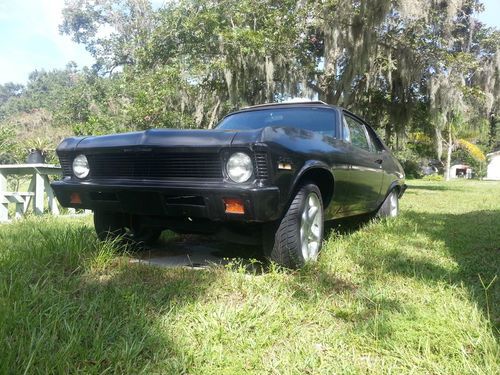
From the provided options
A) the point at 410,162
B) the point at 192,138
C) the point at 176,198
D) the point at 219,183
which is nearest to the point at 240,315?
the point at 219,183

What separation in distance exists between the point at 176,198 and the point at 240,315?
1.04 meters

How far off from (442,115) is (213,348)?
45.7 ft

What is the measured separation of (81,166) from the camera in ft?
11.5

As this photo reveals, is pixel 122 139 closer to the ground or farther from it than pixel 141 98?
closer to the ground

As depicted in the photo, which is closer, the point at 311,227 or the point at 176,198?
the point at 176,198

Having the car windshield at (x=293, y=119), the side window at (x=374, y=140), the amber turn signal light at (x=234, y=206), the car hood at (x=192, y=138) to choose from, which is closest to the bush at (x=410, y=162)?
the side window at (x=374, y=140)

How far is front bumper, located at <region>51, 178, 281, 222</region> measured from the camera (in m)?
2.80

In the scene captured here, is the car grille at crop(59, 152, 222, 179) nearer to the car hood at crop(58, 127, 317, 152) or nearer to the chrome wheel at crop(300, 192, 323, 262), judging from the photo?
the car hood at crop(58, 127, 317, 152)

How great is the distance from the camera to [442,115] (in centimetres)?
1394

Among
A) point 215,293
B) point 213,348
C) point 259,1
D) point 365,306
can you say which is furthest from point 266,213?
point 259,1

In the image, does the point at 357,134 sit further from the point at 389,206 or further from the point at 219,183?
the point at 219,183

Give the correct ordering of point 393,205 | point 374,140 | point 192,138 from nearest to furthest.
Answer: point 192,138 → point 374,140 → point 393,205

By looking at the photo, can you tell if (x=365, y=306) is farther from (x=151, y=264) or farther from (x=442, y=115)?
(x=442, y=115)

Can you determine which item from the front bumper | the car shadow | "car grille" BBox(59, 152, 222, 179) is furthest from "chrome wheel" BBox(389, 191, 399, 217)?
"car grille" BBox(59, 152, 222, 179)
